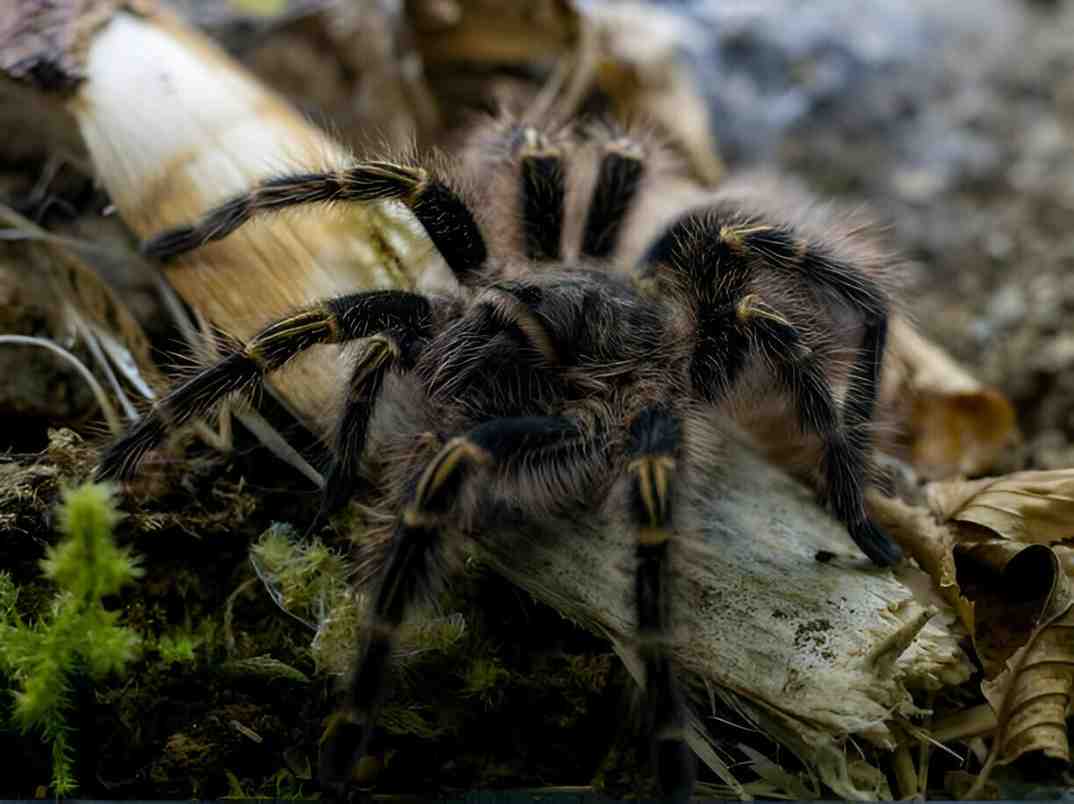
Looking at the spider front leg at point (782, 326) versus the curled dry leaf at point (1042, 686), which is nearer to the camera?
the curled dry leaf at point (1042, 686)

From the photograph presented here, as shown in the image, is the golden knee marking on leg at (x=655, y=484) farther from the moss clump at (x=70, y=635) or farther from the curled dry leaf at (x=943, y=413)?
the curled dry leaf at (x=943, y=413)

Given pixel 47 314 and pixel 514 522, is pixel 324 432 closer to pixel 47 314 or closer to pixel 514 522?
pixel 514 522

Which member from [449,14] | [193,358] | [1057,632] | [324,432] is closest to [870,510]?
[1057,632]

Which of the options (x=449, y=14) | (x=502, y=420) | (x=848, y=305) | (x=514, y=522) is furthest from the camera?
(x=449, y=14)

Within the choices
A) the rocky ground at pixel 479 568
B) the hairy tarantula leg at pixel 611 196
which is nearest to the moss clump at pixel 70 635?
the rocky ground at pixel 479 568

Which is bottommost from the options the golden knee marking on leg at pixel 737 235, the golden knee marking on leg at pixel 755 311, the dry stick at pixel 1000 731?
the dry stick at pixel 1000 731

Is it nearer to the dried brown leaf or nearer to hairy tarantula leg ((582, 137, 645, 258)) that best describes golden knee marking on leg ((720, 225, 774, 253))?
hairy tarantula leg ((582, 137, 645, 258))

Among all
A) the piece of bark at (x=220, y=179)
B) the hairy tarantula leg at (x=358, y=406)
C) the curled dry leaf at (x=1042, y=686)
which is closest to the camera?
the curled dry leaf at (x=1042, y=686)
